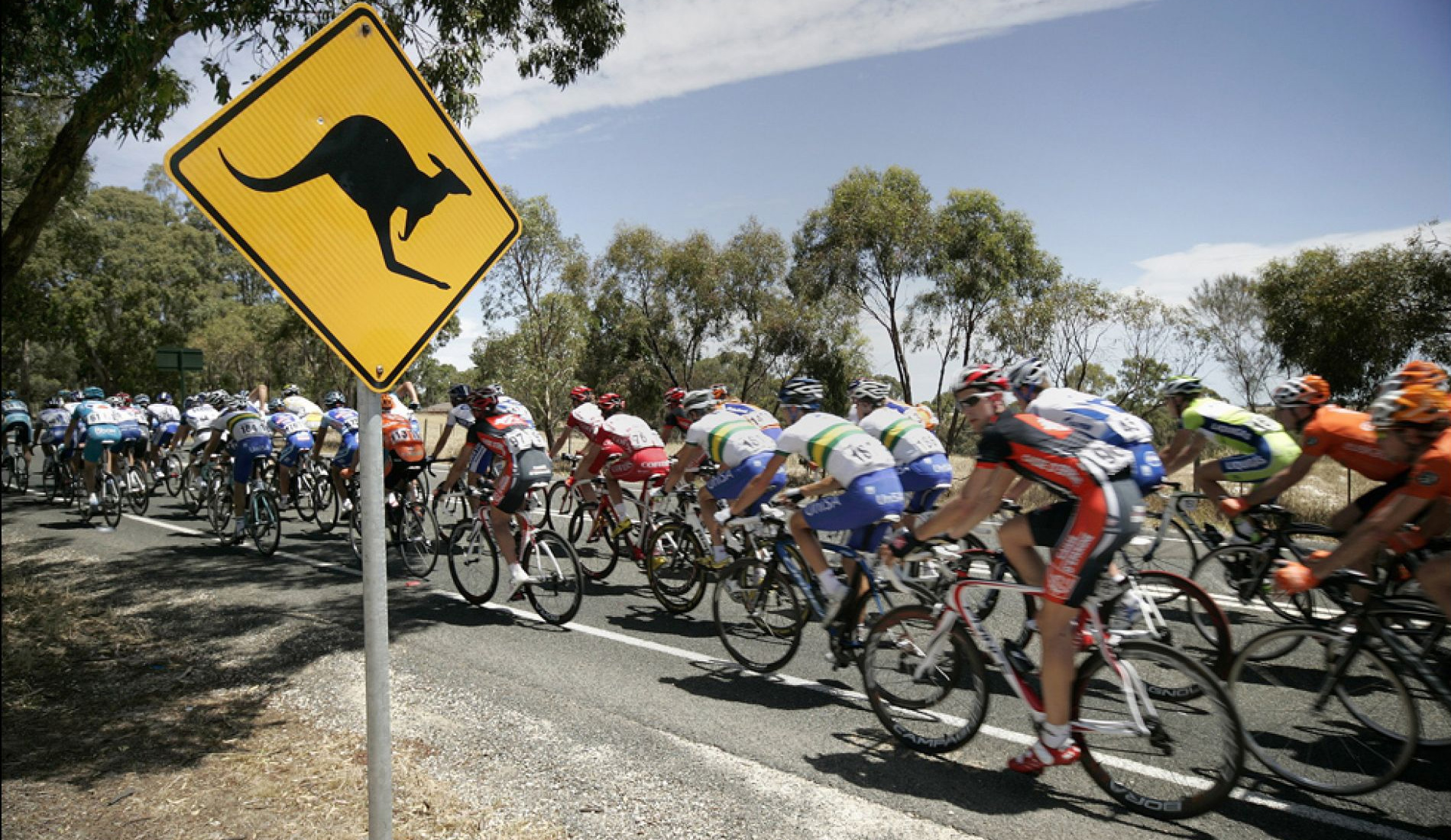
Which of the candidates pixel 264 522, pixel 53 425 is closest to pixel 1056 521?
pixel 264 522

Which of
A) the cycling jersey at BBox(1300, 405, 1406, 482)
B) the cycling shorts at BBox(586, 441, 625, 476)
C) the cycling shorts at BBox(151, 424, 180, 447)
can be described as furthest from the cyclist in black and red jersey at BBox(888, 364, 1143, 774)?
the cycling shorts at BBox(151, 424, 180, 447)

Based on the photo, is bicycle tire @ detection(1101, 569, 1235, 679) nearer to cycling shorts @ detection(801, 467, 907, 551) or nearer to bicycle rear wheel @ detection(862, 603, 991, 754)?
bicycle rear wheel @ detection(862, 603, 991, 754)

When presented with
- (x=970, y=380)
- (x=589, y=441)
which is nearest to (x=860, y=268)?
(x=589, y=441)

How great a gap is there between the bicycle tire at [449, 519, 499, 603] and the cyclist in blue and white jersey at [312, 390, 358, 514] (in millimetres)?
2793

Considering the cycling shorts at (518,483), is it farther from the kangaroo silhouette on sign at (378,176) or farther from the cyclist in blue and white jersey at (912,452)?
the kangaroo silhouette on sign at (378,176)

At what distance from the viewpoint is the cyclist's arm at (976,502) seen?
4.27m

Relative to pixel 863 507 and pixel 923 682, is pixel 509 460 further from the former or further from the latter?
A: pixel 923 682

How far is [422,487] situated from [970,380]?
22.7 ft

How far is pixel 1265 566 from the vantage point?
621 centimetres

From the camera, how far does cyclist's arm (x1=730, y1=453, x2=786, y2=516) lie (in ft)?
19.3

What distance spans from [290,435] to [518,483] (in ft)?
20.6

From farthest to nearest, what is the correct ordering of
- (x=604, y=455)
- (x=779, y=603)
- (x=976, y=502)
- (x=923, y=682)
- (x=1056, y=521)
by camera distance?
(x=604, y=455), (x=779, y=603), (x=923, y=682), (x=1056, y=521), (x=976, y=502)

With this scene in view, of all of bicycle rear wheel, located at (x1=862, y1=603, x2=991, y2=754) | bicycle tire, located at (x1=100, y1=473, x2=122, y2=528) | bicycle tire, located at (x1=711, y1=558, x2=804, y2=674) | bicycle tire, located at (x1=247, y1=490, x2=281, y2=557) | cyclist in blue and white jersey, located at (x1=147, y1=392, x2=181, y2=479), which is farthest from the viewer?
cyclist in blue and white jersey, located at (x1=147, y1=392, x2=181, y2=479)

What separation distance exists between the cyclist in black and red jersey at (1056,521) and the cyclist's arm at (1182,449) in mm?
3468
